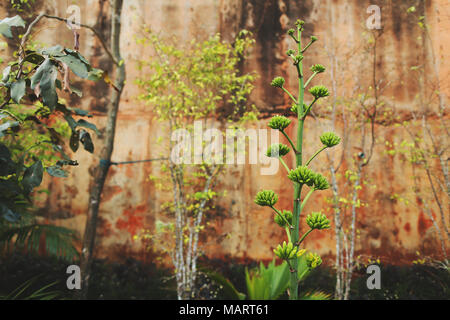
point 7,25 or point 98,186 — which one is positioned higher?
point 7,25

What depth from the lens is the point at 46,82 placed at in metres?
1.34

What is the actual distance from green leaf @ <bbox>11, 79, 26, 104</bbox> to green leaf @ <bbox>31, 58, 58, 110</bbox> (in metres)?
0.08

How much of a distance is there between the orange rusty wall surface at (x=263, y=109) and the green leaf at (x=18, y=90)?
210 centimetres

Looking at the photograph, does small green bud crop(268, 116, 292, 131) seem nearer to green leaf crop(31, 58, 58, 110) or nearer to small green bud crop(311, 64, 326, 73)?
small green bud crop(311, 64, 326, 73)

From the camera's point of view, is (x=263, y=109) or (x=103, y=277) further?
(x=263, y=109)

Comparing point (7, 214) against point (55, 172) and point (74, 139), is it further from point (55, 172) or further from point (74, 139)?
point (74, 139)

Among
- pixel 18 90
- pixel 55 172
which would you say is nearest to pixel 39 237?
pixel 55 172

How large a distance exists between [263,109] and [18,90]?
2676 millimetres

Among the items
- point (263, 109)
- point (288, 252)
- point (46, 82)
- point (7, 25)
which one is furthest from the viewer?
point (263, 109)

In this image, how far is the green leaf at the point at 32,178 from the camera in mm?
1487
